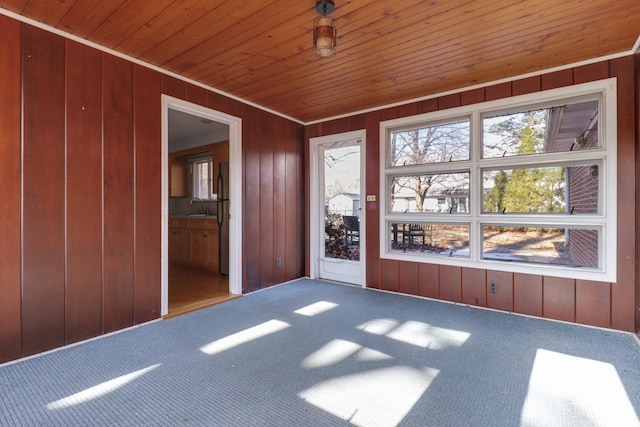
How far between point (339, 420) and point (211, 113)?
3169 millimetres

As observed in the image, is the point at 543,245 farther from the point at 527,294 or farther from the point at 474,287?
the point at 474,287

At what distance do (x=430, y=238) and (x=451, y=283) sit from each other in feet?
1.86

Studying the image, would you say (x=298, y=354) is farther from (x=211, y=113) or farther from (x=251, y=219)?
(x=211, y=113)

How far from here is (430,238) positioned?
3.76 metres

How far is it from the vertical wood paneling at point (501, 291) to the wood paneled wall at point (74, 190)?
3.41 m

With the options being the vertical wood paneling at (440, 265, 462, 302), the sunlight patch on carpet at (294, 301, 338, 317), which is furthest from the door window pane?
the vertical wood paneling at (440, 265, 462, 302)

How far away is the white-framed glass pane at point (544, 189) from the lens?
2.87 metres

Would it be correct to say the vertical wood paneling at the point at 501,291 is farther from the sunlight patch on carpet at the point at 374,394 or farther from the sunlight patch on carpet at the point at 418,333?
the sunlight patch on carpet at the point at 374,394

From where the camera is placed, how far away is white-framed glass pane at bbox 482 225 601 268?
2.88 m

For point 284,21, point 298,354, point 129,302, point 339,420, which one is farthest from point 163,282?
point 284,21

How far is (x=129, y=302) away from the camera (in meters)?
2.76

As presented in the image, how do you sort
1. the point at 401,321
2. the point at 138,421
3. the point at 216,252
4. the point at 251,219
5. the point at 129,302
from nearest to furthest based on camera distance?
1. the point at 138,421
2. the point at 129,302
3. the point at 401,321
4. the point at 251,219
5. the point at 216,252

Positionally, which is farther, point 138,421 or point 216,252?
point 216,252

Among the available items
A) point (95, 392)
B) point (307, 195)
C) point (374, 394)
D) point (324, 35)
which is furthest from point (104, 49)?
point (374, 394)
